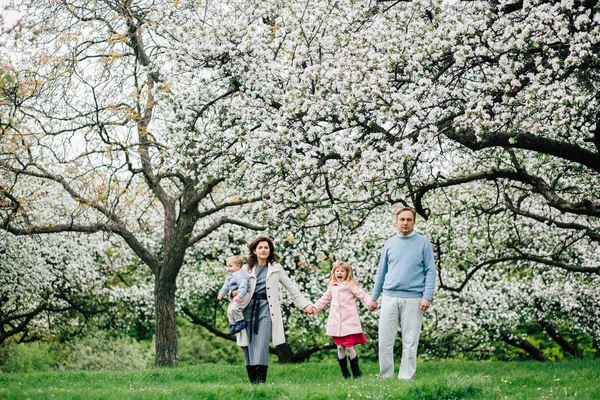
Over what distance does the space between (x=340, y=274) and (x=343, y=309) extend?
0.55 metres

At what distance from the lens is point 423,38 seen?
33.4 ft

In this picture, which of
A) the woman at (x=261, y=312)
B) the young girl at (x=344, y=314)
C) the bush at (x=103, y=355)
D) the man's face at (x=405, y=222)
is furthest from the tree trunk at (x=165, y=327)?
the bush at (x=103, y=355)

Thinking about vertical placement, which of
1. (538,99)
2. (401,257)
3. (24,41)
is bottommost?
(401,257)

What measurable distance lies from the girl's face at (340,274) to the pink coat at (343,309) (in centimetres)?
13

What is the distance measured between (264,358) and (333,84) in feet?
13.3

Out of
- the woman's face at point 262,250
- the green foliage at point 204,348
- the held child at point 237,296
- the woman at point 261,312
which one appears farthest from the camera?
the green foliage at point 204,348

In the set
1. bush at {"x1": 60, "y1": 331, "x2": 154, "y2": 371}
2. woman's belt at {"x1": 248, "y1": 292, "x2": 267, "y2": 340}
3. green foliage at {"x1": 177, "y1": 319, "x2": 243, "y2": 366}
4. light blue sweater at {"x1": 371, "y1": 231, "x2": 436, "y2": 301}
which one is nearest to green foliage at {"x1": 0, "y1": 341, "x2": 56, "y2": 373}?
bush at {"x1": 60, "y1": 331, "x2": 154, "y2": 371}

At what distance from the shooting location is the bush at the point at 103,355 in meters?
31.6

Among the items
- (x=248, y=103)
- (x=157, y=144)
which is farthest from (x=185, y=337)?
(x=248, y=103)

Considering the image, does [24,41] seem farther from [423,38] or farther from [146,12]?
[423,38]

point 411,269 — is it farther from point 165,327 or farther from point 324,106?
point 165,327

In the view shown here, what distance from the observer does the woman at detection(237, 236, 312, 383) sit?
902 centimetres

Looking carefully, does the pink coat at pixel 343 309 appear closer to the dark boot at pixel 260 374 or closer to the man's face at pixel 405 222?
the dark boot at pixel 260 374

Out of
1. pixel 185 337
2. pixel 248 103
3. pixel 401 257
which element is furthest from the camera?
pixel 185 337
